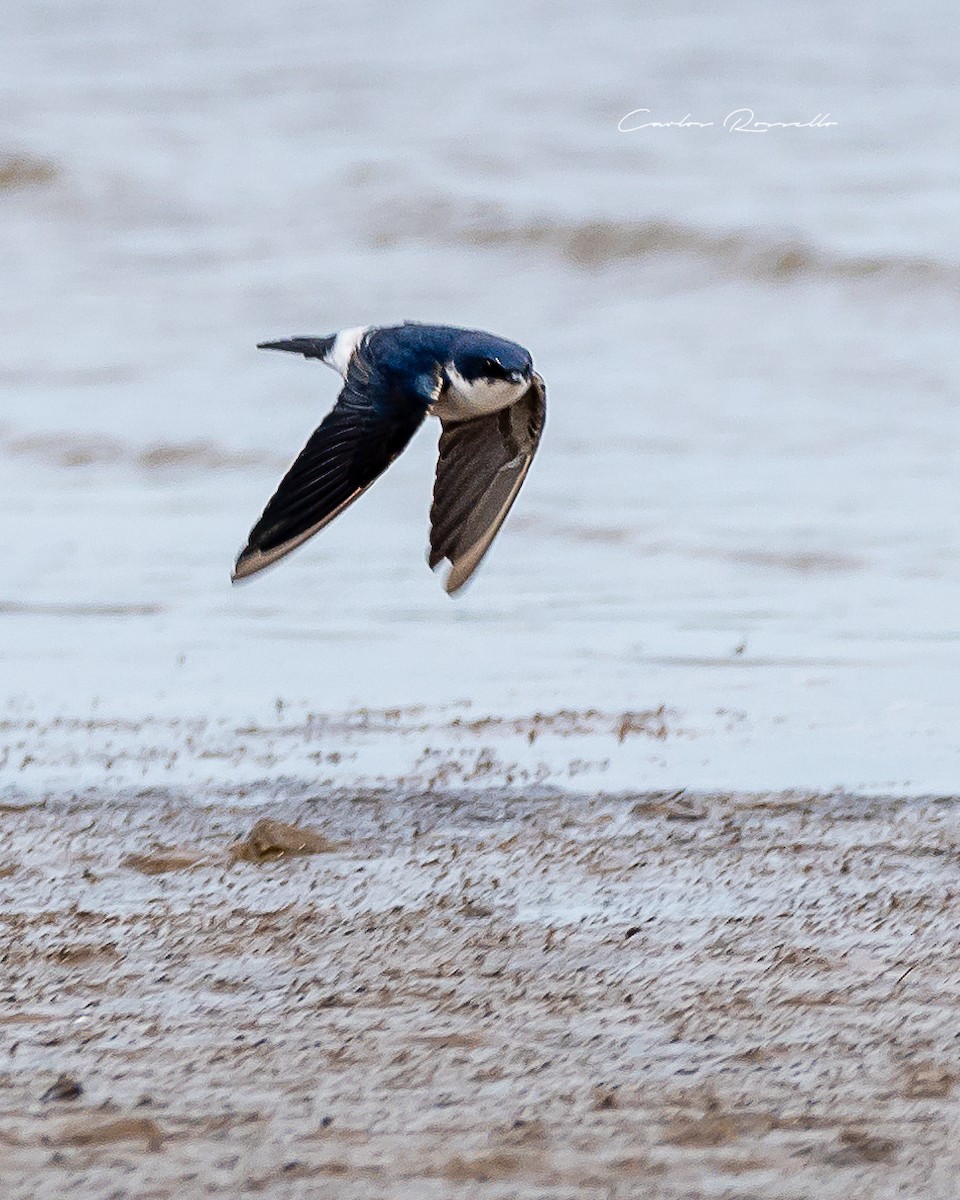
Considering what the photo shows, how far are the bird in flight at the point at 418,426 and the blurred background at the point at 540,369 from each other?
56 centimetres

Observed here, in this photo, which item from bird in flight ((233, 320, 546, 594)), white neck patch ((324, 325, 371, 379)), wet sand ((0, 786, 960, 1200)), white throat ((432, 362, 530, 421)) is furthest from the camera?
white neck patch ((324, 325, 371, 379))

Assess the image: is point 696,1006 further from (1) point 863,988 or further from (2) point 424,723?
(2) point 424,723

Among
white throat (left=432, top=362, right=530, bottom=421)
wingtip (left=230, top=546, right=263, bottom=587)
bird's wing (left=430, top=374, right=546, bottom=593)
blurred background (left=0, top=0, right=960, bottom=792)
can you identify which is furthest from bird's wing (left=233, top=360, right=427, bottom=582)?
blurred background (left=0, top=0, right=960, bottom=792)

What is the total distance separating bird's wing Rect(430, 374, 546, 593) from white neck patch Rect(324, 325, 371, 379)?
32 cm

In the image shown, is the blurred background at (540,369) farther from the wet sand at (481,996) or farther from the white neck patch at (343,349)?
the white neck patch at (343,349)

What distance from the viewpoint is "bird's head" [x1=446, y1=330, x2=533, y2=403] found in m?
4.59

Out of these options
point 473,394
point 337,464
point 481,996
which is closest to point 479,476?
point 473,394

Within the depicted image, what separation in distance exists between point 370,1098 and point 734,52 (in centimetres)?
1741

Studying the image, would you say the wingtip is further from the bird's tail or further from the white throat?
the bird's tail

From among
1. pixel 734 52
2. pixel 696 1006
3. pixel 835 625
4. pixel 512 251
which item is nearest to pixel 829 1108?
pixel 696 1006

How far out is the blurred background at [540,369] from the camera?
5.25m

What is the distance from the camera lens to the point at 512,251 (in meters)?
13.2

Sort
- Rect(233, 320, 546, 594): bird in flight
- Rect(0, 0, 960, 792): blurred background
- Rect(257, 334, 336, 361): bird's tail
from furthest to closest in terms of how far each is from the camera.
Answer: Rect(0, 0, 960, 792): blurred background → Rect(257, 334, 336, 361): bird's tail → Rect(233, 320, 546, 594): bird in flight

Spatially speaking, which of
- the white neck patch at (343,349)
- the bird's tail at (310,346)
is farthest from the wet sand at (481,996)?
the bird's tail at (310,346)
